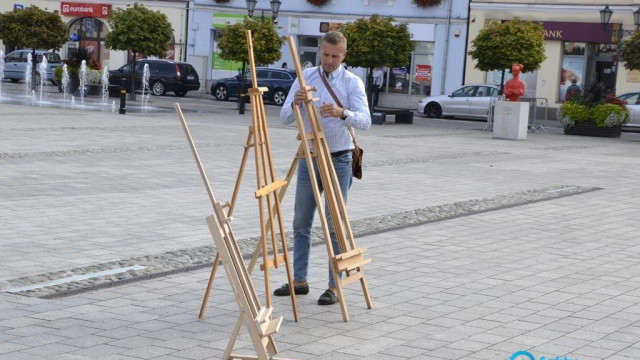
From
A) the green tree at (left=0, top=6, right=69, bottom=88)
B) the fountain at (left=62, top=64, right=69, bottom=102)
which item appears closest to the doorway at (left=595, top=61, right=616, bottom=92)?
the fountain at (left=62, top=64, right=69, bottom=102)

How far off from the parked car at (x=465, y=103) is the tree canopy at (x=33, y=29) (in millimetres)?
13077

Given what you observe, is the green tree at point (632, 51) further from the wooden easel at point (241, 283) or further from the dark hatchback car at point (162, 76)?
the wooden easel at point (241, 283)

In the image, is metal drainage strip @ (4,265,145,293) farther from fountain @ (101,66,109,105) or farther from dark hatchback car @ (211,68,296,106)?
dark hatchback car @ (211,68,296,106)

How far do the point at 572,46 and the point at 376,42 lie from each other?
10582mm

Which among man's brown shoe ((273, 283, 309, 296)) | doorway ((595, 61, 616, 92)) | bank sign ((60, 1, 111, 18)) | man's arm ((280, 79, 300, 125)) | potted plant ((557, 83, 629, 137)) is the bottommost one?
man's brown shoe ((273, 283, 309, 296))

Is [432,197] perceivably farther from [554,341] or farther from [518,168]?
[554,341]

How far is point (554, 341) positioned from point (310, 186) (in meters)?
1.81

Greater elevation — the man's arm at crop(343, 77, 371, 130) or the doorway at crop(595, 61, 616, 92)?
the doorway at crop(595, 61, 616, 92)

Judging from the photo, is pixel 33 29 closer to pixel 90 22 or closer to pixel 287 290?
pixel 90 22

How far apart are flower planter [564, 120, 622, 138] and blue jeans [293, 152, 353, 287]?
23905mm

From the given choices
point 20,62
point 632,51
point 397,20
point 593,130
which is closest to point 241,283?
point 593,130

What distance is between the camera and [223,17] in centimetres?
4694

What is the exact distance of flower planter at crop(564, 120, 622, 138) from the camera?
30250 millimetres

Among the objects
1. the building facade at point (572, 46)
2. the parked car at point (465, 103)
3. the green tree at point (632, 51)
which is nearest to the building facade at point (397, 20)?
the building facade at point (572, 46)
